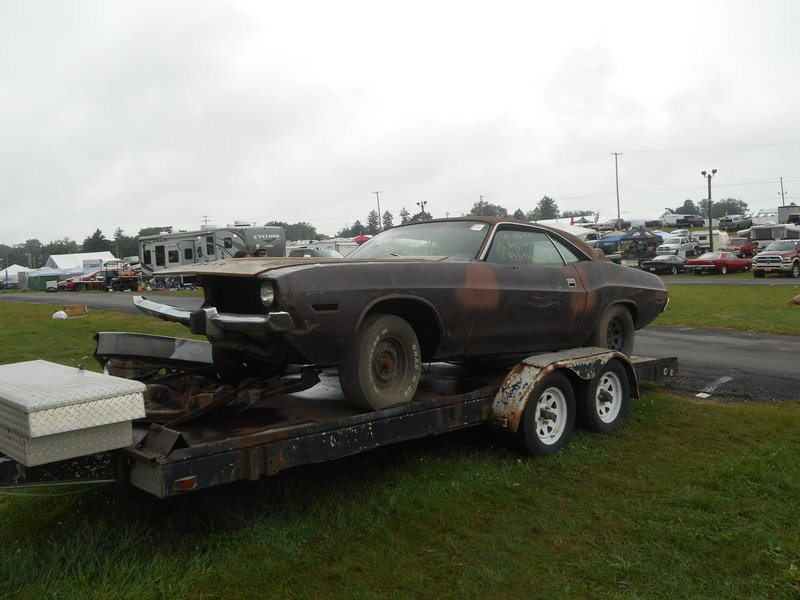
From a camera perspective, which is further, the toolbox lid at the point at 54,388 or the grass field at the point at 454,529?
the grass field at the point at 454,529

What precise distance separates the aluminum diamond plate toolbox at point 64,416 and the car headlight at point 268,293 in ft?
2.81

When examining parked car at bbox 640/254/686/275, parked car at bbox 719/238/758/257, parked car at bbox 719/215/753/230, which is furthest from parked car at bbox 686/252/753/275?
parked car at bbox 719/215/753/230

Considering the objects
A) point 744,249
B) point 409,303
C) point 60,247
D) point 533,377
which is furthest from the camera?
point 60,247

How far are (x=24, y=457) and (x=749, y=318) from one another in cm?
1384

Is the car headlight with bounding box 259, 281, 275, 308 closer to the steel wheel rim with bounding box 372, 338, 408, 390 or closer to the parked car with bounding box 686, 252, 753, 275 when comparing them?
the steel wheel rim with bounding box 372, 338, 408, 390

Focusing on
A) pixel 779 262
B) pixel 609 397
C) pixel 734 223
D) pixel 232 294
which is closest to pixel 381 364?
pixel 232 294

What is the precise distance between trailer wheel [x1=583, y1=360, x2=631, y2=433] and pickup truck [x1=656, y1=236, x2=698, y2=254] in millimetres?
37346

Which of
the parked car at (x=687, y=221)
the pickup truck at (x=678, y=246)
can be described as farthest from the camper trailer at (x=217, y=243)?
the parked car at (x=687, y=221)

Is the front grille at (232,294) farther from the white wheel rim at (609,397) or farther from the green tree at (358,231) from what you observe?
the green tree at (358,231)

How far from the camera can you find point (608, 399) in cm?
571

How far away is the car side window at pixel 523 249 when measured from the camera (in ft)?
17.4

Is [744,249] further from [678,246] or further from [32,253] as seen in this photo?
[32,253]

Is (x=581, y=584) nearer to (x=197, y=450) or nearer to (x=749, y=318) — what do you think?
(x=197, y=450)

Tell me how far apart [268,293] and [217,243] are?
79.0 ft
